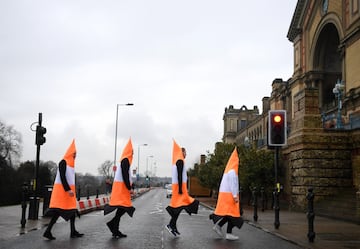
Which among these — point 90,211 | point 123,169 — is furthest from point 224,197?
point 90,211

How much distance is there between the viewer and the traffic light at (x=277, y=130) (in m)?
15.6

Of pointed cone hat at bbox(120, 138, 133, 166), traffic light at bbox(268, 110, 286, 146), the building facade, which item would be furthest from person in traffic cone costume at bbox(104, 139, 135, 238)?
the building facade

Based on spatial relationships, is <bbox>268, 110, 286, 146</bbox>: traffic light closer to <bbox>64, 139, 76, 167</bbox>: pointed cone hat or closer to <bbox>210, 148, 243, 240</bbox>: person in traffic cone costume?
<bbox>210, 148, 243, 240</bbox>: person in traffic cone costume

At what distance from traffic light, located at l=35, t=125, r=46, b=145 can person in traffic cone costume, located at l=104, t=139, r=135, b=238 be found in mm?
5964

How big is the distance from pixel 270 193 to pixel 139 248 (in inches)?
792

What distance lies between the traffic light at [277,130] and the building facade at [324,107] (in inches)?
147

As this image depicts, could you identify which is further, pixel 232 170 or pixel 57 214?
pixel 232 170

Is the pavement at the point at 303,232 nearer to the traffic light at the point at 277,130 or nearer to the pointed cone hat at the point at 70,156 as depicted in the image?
the pointed cone hat at the point at 70,156

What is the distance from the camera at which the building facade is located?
75.2ft

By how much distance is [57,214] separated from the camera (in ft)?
38.4

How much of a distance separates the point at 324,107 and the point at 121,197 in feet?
96.5

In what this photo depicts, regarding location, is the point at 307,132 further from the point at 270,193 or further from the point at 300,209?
the point at 270,193

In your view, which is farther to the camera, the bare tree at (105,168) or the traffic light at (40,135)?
the bare tree at (105,168)

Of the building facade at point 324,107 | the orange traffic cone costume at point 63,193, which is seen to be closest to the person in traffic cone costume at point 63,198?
the orange traffic cone costume at point 63,193
